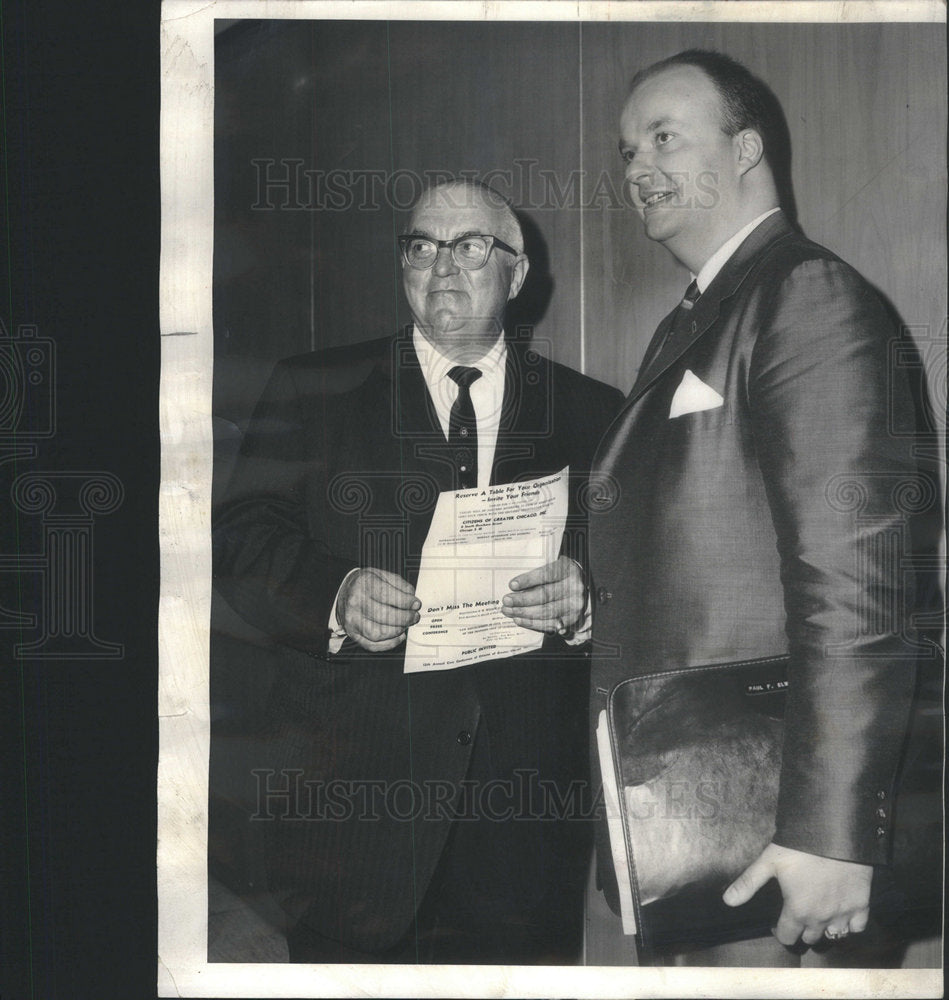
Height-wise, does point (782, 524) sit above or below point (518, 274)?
below

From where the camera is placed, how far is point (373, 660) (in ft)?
5.52

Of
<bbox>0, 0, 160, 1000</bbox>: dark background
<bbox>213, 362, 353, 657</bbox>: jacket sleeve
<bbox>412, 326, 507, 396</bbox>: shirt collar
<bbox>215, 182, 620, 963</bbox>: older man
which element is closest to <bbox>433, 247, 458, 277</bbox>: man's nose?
<bbox>215, 182, 620, 963</bbox>: older man

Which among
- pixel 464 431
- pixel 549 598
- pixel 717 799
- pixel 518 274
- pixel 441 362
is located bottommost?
pixel 717 799

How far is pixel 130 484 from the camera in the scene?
1.75 metres

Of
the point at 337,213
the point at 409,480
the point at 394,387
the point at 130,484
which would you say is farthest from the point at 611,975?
the point at 337,213

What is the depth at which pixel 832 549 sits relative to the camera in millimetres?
1674

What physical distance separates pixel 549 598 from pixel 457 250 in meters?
0.62

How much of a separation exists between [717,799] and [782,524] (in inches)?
19.1

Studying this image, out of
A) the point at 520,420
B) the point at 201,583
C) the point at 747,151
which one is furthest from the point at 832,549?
the point at 201,583

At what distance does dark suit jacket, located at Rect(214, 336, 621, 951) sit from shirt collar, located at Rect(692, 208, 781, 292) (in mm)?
258

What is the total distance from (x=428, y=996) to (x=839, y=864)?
2.47 ft

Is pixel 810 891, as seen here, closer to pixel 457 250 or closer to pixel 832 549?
pixel 832 549

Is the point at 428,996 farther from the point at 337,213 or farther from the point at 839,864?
the point at 337,213

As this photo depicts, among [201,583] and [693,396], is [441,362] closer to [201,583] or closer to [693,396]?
[693,396]
